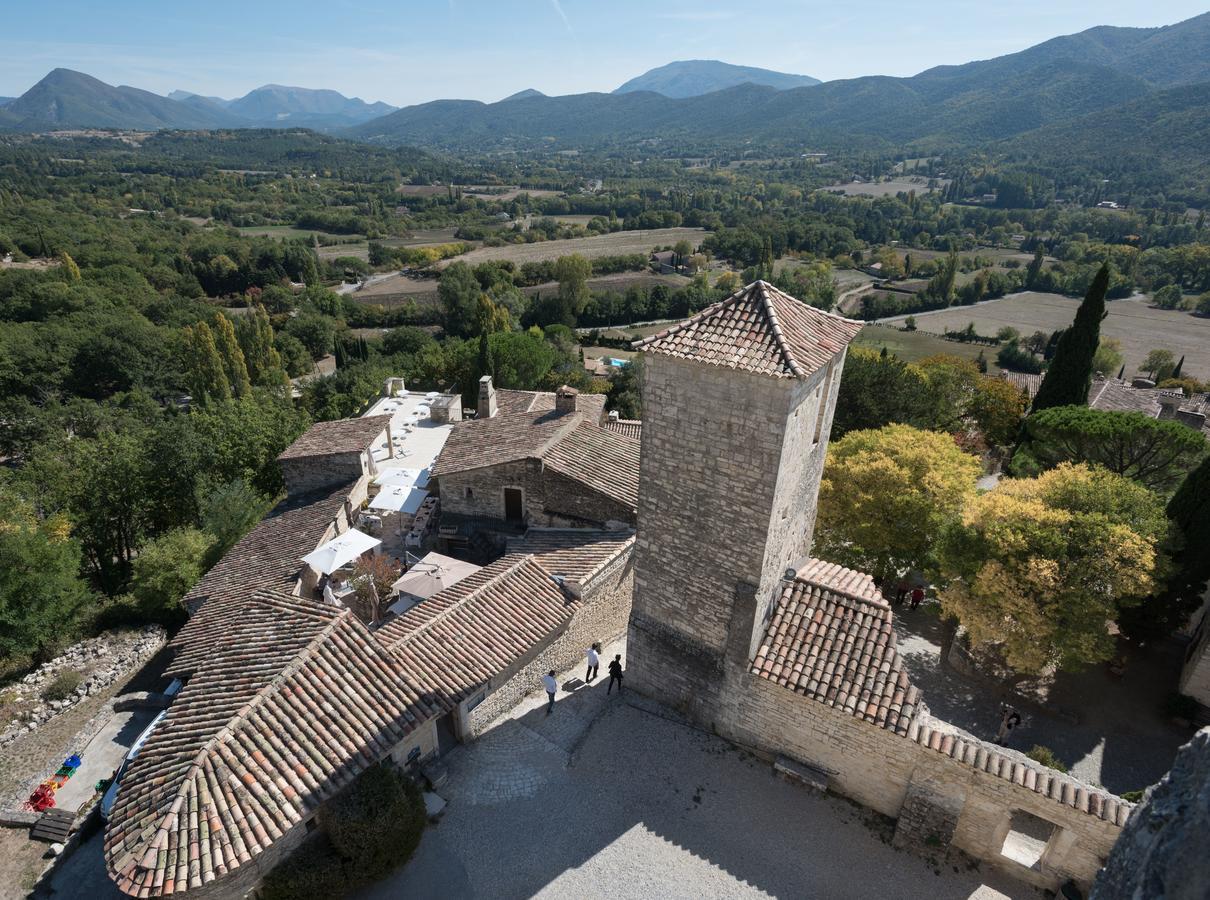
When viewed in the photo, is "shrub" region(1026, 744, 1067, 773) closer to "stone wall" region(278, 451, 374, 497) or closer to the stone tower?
the stone tower

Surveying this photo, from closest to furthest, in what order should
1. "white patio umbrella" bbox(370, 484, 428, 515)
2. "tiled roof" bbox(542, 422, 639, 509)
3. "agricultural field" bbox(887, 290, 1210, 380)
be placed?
"tiled roof" bbox(542, 422, 639, 509)
"white patio umbrella" bbox(370, 484, 428, 515)
"agricultural field" bbox(887, 290, 1210, 380)

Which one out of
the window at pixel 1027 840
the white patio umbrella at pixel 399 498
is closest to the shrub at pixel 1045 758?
the window at pixel 1027 840

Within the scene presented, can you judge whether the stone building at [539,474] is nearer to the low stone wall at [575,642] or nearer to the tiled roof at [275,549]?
the low stone wall at [575,642]

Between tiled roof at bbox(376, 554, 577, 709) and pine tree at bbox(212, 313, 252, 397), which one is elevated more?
tiled roof at bbox(376, 554, 577, 709)

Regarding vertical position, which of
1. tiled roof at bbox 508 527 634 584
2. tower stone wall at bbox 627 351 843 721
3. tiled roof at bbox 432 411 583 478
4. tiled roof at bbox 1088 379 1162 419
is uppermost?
tower stone wall at bbox 627 351 843 721

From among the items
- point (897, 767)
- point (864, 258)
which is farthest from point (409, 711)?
point (864, 258)

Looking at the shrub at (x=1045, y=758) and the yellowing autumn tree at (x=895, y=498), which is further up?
the yellowing autumn tree at (x=895, y=498)

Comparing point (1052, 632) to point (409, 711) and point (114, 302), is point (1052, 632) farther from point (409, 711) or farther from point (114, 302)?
point (114, 302)

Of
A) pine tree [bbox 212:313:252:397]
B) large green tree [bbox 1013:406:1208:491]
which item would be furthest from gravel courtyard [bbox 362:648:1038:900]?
pine tree [bbox 212:313:252:397]
